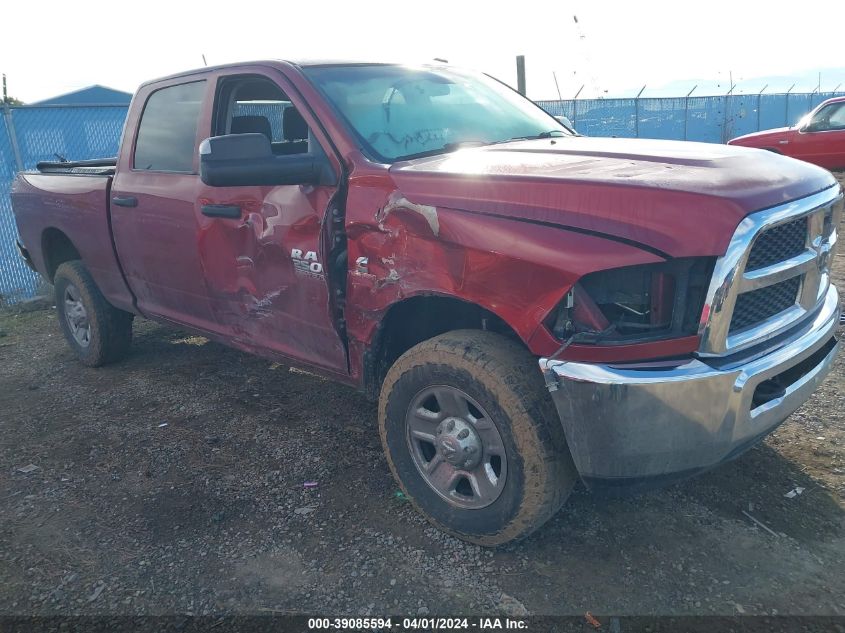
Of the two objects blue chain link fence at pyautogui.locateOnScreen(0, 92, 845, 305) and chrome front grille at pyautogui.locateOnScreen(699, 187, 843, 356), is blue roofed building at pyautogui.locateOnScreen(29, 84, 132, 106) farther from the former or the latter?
chrome front grille at pyautogui.locateOnScreen(699, 187, 843, 356)

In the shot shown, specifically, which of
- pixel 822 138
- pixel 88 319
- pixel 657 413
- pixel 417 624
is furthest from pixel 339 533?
pixel 822 138

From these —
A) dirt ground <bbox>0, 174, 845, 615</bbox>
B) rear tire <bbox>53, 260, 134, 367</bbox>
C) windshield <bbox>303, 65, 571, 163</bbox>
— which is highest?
windshield <bbox>303, 65, 571, 163</bbox>

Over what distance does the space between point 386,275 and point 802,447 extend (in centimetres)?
225

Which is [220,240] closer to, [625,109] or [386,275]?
[386,275]

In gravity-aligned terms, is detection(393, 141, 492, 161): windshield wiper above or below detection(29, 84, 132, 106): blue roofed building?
below

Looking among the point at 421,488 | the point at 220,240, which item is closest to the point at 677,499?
the point at 421,488

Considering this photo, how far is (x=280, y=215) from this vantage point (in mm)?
3225

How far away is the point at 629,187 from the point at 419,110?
1479 millimetres

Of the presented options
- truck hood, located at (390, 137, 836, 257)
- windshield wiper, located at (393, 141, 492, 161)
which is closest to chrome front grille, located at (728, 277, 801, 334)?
truck hood, located at (390, 137, 836, 257)

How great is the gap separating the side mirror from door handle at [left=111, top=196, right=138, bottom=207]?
1472mm

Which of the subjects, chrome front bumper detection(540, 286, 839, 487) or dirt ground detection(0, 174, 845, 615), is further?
dirt ground detection(0, 174, 845, 615)

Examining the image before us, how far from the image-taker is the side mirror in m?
2.91

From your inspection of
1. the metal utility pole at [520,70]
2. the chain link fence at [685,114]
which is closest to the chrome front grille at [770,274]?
the metal utility pole at [520,70]

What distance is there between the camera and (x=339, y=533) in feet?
9.64
